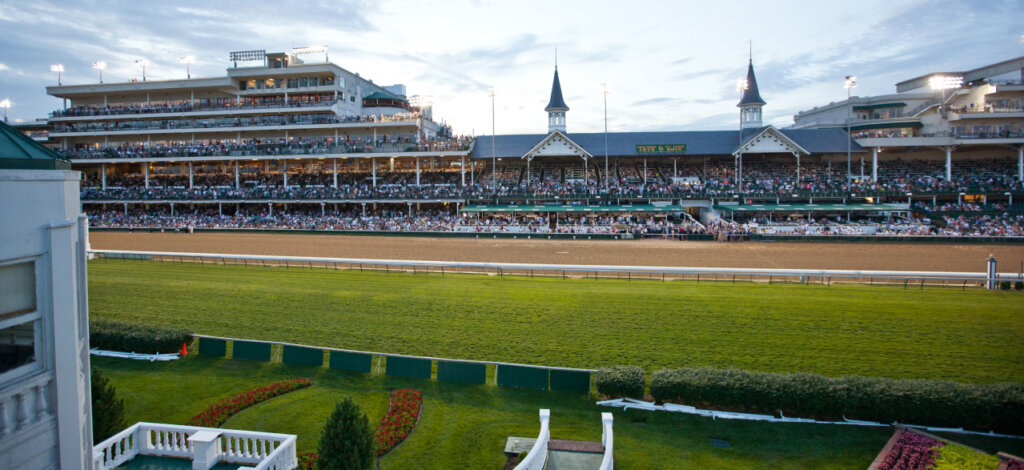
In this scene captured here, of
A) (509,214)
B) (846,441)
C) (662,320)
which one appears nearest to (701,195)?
(509,214)

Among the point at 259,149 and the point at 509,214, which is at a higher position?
the point at 259,149

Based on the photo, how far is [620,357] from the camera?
40.2 ft

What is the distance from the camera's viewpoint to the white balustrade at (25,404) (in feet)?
12.6

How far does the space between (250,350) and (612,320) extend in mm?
9218

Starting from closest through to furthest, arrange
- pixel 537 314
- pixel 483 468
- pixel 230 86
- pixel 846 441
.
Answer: pixel 483 468 → pixel 846 441 → pixel 537 314 → pixel 230 86

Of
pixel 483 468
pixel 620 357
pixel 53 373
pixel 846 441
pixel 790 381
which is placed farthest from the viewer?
pixel 620 357

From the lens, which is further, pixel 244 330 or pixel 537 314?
pixel 537 314

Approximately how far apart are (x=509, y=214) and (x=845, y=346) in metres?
29.3

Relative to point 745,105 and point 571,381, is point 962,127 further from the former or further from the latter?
point 571,381

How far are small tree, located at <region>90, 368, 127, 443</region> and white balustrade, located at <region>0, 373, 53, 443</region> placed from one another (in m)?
4.18

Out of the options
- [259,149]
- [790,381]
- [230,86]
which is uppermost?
[230,86]

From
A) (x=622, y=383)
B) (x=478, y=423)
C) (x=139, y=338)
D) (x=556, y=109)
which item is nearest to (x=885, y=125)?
(x=556, y=109)

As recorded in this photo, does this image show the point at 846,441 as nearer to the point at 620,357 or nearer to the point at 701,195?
the point at 620,357

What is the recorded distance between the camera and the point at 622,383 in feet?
32.6
